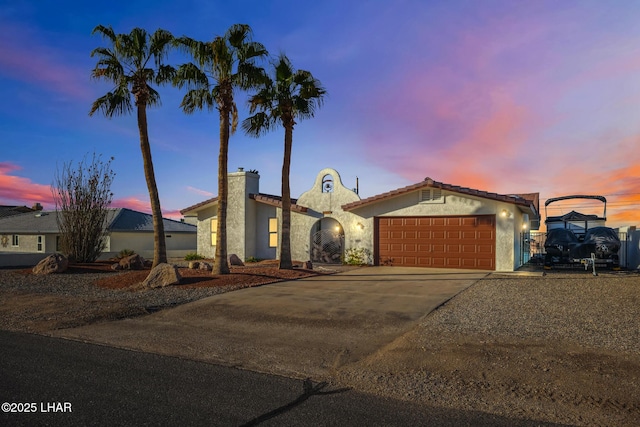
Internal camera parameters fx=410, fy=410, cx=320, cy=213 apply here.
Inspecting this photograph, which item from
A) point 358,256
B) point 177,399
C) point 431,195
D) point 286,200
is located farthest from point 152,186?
point 177,399

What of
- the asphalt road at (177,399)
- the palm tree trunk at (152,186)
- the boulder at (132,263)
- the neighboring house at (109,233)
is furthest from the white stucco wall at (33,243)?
the asphalt road at (177,399)

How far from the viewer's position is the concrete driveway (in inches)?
248

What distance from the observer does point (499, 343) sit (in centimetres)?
671

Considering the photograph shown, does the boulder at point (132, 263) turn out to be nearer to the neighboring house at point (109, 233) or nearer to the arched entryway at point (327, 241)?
the arched entryway at point (327, 241)

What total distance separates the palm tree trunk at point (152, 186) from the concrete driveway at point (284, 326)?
6010 millimetres

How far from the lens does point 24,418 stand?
4.09 metres

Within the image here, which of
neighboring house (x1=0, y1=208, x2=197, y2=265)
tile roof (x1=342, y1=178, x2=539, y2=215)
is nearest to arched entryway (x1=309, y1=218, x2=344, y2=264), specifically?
tile roof (x1=342, y1=178, x2=539, y2=215)

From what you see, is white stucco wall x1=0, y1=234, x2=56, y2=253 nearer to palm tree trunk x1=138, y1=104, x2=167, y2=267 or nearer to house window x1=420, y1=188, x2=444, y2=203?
palm tree trunk x1=138, y1=104, x2=167, y2=267

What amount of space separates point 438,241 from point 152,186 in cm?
1286

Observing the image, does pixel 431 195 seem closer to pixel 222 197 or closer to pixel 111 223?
pixel 222 197

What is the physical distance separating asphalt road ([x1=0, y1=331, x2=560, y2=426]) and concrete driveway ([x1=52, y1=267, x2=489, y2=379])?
0.60 meters

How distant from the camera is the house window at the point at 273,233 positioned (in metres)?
24.3

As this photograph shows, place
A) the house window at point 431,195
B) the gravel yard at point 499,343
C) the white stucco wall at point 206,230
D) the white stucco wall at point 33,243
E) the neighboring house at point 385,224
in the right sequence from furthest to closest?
the white stucco wall at point 33,243 → the white stucco wall at point 206,230 → the house window at point 431,195 → the neighboring house at point 385,224 → the gravel yard at point 499,343

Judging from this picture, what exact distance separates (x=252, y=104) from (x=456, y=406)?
584 inches
